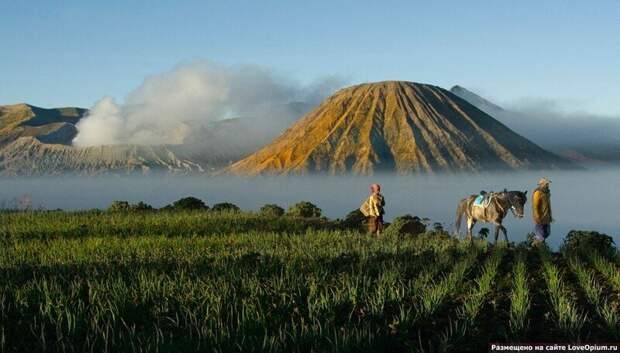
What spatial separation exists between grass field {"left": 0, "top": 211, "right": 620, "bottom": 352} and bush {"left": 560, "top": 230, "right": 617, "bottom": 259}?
270 cm

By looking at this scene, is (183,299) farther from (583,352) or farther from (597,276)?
(597,276)

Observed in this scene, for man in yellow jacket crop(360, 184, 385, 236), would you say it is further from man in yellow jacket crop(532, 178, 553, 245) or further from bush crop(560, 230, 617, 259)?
bush crop(560, 230, 617, 259)

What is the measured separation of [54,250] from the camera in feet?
55.3

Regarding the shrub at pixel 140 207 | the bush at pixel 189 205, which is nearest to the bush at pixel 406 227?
the bush at pixel 189 205

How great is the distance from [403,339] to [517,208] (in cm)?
1564

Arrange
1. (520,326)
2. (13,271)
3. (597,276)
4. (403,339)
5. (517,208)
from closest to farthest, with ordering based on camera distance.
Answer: (403,339)
(520,326)
(13,271)
(597,276)
(517,208)

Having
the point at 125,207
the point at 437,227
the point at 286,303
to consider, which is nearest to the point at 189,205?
the point at 125,207

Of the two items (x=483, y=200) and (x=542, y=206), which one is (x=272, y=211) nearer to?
(x=483, y=200)

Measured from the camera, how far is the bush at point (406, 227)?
1013 inches

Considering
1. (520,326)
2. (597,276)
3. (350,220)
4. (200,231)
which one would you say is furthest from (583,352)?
(350,220)

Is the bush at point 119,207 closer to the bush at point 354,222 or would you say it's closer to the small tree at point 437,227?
the bush at point 354,222

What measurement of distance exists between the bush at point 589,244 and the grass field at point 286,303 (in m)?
2.70

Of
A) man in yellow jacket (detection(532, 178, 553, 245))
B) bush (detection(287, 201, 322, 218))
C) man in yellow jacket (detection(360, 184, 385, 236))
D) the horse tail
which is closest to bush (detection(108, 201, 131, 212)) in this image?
bush (detection(287, 201, 322, 218))

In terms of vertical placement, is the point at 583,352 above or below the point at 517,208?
below
